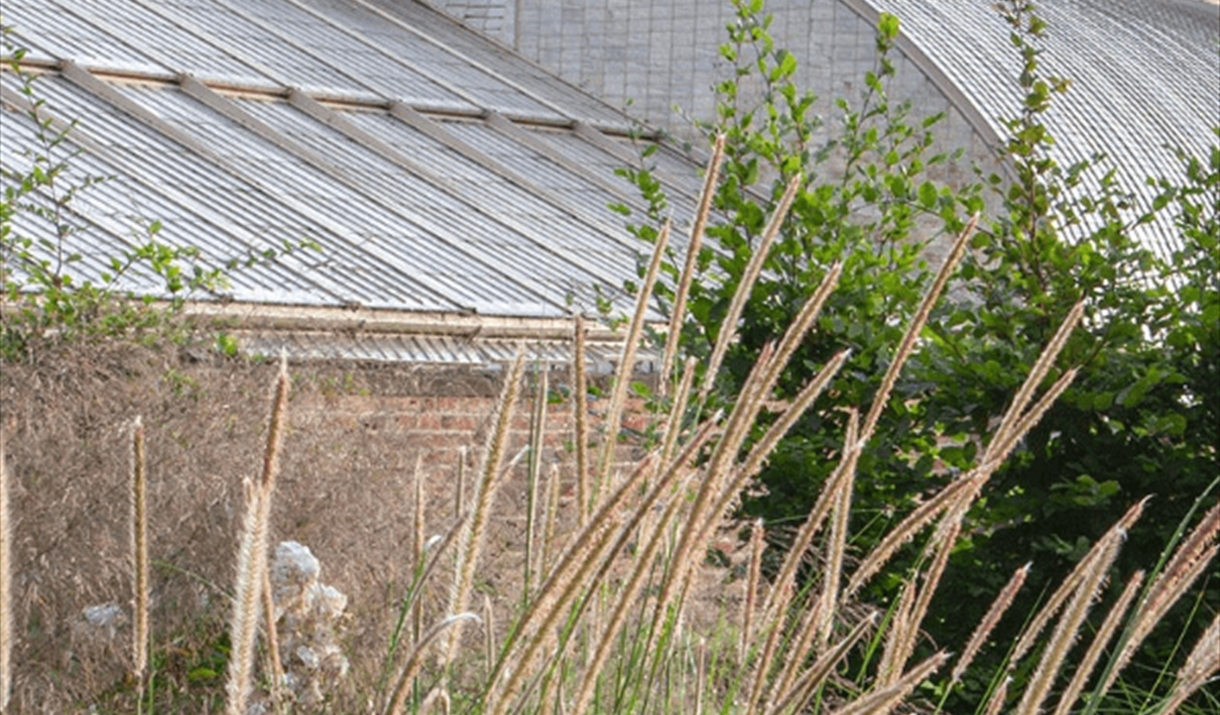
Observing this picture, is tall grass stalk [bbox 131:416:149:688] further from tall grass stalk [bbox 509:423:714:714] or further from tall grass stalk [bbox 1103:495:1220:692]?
tall grass stalk [bbox 1103:495:1220:692]

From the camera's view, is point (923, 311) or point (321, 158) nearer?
point (923, 311)

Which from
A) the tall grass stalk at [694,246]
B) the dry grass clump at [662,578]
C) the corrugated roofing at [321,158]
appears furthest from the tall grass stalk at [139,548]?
the corrugated roofing at [321,158]

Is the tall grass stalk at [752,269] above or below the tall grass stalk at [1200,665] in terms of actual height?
above

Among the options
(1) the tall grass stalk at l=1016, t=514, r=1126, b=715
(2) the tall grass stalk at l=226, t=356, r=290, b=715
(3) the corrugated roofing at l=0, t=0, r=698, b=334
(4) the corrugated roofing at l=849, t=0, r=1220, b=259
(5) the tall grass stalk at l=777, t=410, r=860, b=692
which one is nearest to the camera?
(2) the tall grass stalk at l=226, t=356, r=290, b=715

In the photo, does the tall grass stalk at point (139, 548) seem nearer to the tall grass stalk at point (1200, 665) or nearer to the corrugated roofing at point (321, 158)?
the tall grass stalk at point (1200, 665)

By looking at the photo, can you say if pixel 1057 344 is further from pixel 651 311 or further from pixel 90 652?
pixel 651 311

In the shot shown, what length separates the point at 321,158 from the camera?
11.4 m

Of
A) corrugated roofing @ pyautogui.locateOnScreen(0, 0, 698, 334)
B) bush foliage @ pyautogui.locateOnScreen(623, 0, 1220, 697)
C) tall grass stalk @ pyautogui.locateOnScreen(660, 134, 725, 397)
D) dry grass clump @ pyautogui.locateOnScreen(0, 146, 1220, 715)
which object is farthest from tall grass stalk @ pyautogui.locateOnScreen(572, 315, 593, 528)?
corrugated roofing @ pyautogui.locateOnScreen(0, 0, 698, 334)

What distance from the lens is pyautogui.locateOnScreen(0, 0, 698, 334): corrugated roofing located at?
9547 millimetres

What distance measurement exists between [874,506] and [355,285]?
4601 millimetres

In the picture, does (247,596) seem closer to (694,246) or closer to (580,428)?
(580,428)

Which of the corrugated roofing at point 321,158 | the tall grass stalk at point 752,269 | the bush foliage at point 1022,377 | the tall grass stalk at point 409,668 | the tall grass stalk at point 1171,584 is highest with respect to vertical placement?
the tall grass stalk at point 752,269

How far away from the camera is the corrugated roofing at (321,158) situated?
9.55 metres

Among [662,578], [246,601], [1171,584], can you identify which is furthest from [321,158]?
[246,601]
